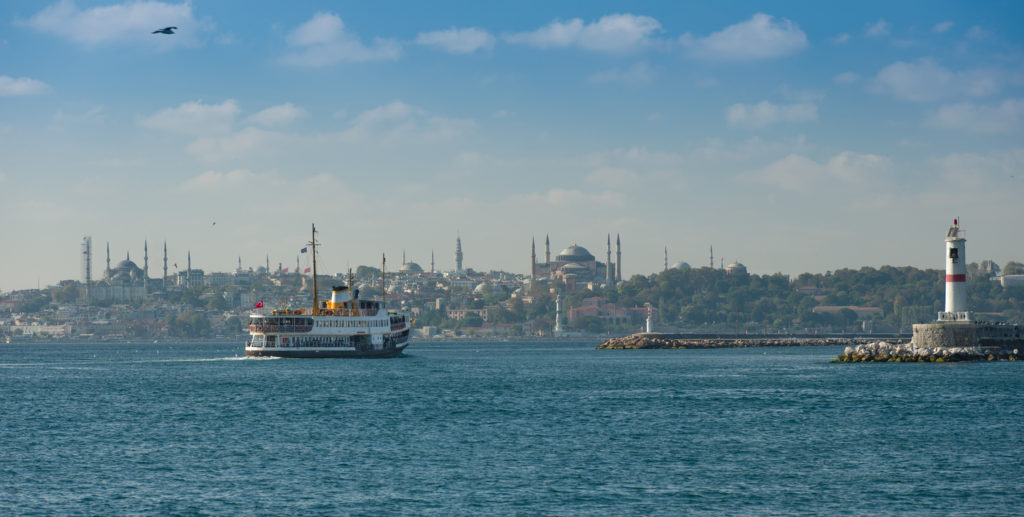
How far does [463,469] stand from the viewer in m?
28.5

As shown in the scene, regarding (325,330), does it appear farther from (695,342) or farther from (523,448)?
(695,342)

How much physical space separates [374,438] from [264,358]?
170 feet

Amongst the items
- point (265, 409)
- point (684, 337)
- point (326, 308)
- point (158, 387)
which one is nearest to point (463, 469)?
point (265, 409)

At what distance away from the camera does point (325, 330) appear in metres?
82.0

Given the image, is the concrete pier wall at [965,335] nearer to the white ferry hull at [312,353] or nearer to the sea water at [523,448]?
the sea water at [523,448]

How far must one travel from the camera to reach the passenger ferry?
8188 cm

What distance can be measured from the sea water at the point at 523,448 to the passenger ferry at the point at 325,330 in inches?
963

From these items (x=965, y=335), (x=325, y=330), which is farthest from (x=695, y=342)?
(x=965, y=335)

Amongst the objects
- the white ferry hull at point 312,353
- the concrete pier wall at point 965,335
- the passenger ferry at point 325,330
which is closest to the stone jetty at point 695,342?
the passenger ferry at point 325,330

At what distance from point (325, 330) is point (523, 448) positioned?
5164 cm

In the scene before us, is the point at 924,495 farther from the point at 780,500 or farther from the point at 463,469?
the point at 463,469

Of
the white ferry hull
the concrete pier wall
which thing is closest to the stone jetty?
the white ferry hull

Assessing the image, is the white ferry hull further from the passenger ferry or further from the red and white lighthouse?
the red and white lighthouse

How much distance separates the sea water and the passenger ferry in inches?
963
